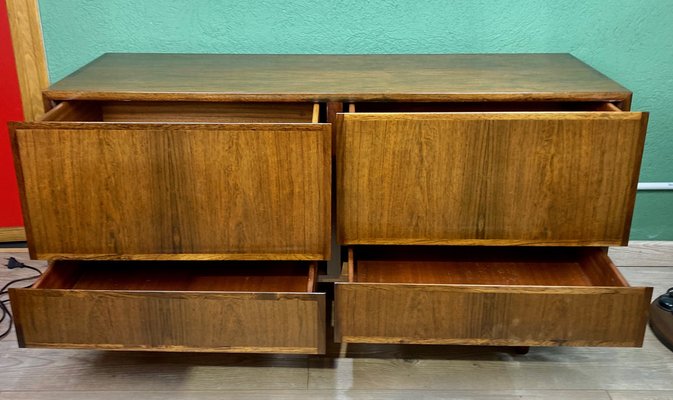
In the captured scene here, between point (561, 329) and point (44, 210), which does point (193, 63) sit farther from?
point (561, 329)

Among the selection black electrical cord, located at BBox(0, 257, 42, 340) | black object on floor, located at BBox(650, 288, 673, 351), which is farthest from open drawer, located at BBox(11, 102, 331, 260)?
black object on floor, located at BBox(650, 288, 673, 351)

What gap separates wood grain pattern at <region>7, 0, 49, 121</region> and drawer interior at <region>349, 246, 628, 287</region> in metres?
0.70

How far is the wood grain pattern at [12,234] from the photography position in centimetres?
156

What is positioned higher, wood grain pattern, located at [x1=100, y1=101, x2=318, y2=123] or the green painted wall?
the green painted wall

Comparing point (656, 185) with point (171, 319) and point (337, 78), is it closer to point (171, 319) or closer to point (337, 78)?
point (337, 78)

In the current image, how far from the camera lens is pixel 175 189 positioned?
3.32ft

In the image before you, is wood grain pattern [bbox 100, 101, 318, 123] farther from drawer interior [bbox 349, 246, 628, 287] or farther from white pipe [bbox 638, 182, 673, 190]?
white pipe [bbox 638, 182, 673, 190]

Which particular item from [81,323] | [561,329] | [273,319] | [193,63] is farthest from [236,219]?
[561,329]

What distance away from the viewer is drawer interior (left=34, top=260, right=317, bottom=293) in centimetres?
115

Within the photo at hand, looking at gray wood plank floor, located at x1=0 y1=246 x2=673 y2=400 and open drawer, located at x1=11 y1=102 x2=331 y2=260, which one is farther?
gray wood plank floor, located at x1=0 y1=246 x2=673 y2=400

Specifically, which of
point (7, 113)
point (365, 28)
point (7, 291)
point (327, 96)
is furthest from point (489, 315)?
point (7, 113)

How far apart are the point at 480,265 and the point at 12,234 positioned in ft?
3.41

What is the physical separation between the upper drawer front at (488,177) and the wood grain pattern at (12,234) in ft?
2.85

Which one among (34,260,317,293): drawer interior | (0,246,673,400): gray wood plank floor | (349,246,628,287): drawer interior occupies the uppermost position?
(349,246,628,287): drawer interior
